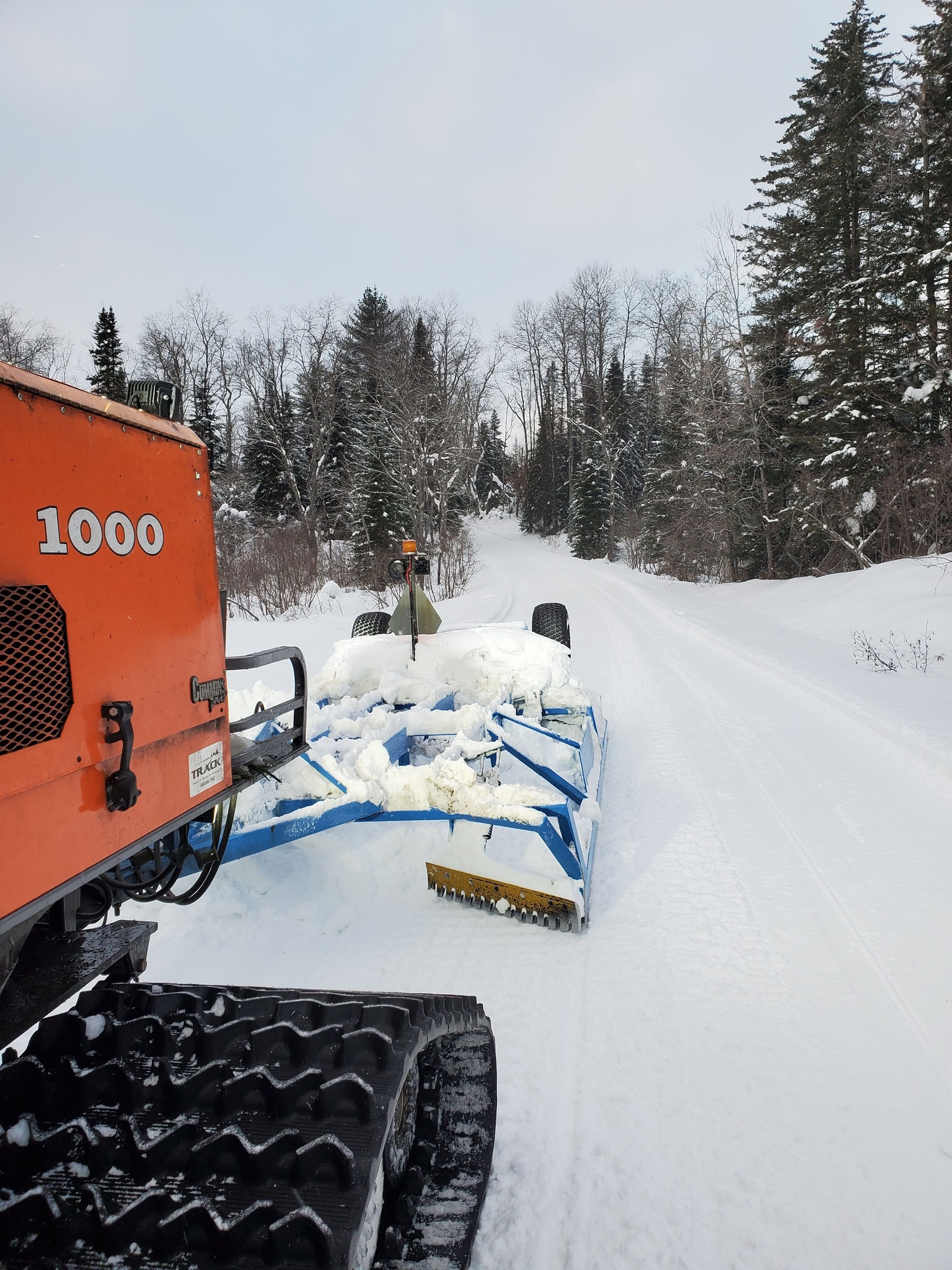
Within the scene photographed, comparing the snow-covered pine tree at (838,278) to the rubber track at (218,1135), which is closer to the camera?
the rubber track at (218,1135)

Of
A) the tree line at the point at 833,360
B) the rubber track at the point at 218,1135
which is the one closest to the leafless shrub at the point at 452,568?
the tree line at the point at 833,360

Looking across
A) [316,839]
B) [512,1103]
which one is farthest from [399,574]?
[512,1103]

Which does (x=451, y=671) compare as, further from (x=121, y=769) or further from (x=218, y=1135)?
(x=218, y=1135)

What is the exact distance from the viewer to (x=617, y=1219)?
6.15ft

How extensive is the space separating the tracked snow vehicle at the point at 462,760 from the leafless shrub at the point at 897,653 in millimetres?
4958

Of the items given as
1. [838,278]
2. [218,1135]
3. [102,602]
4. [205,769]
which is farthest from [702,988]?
[838,278]

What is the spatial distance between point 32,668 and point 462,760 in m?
2.65

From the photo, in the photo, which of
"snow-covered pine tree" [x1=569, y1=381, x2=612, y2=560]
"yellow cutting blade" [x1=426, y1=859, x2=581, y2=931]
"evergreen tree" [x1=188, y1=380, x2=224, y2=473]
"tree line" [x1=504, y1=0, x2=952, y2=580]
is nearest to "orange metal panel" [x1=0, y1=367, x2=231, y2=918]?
"yellow cutting blade" [x1=426, y1=859, x2=581, y2=931]

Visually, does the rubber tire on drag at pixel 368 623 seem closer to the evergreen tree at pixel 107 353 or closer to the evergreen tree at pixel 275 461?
the evergreen tree at pixel 107 353

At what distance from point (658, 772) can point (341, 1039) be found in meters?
4.14

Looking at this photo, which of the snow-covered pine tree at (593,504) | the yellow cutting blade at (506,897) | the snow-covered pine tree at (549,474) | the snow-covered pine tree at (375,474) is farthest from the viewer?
the snow-covered pine tree at (549,474)

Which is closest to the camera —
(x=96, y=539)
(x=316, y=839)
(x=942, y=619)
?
(x=96, y=539)

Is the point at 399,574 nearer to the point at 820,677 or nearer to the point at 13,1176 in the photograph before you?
the point at 13,1176

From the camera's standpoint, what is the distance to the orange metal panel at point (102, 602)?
3.68 ft
